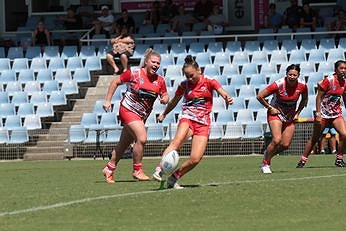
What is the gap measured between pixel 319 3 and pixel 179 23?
5.06 m

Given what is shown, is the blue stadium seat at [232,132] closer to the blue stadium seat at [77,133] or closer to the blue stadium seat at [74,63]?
the blue stadium seat at [77,133]

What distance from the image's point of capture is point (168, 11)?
38438 millimetres

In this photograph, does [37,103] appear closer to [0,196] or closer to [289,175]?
[289,175]

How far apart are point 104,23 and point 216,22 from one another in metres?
3.86

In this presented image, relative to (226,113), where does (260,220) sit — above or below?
above

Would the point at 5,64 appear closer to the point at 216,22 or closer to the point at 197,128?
the point at 216,22

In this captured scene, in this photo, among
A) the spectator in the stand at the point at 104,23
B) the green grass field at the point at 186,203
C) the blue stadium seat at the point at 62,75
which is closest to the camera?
the green grass field at the point at 186,203

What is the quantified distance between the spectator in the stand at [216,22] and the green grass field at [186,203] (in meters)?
17.4

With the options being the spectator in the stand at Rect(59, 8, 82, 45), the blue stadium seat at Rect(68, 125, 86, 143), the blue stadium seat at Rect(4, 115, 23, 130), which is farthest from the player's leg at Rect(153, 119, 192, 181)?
the spectator in the stand at Rect(59, 8, 82, 45)

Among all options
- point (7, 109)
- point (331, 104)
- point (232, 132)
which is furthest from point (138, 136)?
point (7, 109)

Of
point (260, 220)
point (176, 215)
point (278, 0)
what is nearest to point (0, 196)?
point (176, 215)

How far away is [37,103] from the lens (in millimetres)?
33938

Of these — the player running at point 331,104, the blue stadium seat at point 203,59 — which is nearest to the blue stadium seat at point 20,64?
the blue stadium seat at point 203,59

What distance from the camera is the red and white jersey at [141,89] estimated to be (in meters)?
18.0
